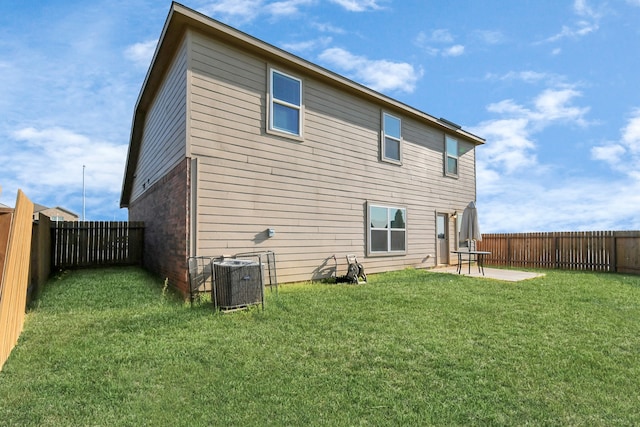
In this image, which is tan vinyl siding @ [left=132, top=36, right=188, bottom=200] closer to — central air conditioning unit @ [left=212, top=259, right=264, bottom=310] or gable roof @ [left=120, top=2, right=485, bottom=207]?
gable roof @ [left=120, top=2, right=485, bottom=207]

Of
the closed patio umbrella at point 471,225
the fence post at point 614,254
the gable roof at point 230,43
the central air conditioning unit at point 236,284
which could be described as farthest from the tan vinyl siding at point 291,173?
the fence post at point 614,254

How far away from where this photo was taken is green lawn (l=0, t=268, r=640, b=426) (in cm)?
265

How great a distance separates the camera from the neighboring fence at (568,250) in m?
11.5

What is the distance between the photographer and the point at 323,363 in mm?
3537

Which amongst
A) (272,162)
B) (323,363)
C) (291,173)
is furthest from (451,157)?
(323,363)

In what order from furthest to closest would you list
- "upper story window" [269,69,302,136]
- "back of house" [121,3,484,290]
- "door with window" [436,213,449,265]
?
1. "door with window" [436,213,449,265]
2. "upper story window" [269,69,302,136]
3. "back of house" [121,3,484,290]

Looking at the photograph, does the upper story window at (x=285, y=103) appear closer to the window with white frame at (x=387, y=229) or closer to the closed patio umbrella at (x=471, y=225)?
the window with white frame at (x=387, y=229)

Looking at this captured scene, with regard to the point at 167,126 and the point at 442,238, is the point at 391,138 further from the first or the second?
the point at 167,126

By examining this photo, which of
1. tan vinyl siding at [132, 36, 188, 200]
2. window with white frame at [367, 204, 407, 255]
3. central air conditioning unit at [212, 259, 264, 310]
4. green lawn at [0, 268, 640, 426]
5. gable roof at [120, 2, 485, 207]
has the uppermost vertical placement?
gable roof at [120, 2, 485, 207]

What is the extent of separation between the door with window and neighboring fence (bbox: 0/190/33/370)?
11.2 metres

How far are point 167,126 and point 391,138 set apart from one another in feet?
21.1

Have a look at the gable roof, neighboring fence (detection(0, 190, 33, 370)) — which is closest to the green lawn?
neighboring fence (detection(0, 190, 33, 370))

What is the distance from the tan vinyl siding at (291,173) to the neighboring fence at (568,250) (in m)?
5.12

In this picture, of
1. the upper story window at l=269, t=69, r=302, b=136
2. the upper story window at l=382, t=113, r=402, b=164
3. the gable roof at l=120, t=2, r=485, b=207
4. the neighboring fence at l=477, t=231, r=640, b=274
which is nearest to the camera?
the gable roof at l=120, t=2, r=485, b=207
